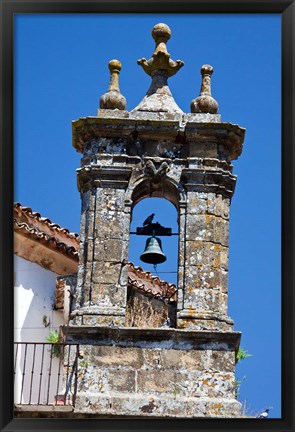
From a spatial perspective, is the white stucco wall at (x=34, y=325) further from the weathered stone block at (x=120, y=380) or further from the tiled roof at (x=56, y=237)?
the weathered stone block at (x=120, y=380)

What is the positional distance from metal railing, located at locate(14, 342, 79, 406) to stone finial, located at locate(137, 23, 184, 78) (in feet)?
10.5

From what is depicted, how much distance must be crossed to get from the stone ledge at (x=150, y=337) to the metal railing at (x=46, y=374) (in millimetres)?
158

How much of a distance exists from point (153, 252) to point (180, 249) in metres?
0.41

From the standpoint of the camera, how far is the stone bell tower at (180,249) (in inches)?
603

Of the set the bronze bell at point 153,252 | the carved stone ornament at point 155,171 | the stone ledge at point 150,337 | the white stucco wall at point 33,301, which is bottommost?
the stone ledge at point 150,337

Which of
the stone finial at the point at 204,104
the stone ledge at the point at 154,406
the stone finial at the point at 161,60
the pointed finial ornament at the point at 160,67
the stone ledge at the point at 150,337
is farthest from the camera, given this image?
the stone finial at the point at 161,60

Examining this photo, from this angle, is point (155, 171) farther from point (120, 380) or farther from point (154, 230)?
point (120, 380)

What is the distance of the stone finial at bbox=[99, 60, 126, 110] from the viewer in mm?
16750

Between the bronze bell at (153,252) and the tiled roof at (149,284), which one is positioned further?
the tiled roof at (149,284)

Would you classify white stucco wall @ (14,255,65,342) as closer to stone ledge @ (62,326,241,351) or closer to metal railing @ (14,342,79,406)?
metal railing @ (14,342,79,406)

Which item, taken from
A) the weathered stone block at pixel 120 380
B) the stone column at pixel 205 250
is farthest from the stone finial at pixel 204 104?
the weathered stone block at pixel 120 380

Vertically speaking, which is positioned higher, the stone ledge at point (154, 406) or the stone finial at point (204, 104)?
the stone finial at point (204, 104)
